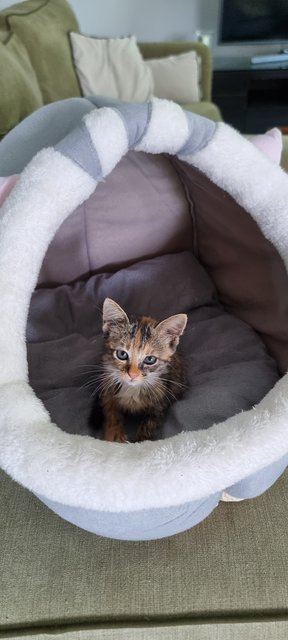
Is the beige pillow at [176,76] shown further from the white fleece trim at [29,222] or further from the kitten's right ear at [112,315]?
the kitten's right ear at [112,315]

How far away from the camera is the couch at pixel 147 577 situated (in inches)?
31.7

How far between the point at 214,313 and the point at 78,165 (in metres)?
0.58

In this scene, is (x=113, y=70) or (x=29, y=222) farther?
(x=113, y=70)

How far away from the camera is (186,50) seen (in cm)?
294

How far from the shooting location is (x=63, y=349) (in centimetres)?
122

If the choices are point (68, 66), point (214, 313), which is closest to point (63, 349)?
point (214, 313)

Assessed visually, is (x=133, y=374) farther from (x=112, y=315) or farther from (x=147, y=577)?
(x=147, y=577)

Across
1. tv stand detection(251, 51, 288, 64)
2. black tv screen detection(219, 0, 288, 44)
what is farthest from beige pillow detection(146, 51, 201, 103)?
tv stand detection(251, 51, 288, 64)

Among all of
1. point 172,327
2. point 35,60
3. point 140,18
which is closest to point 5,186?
point 172,327

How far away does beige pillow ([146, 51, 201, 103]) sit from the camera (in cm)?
276

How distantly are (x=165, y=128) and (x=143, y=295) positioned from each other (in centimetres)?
49

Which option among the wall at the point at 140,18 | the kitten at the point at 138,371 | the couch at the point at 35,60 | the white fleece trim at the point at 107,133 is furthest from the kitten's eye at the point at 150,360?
the wall at the point at 140,18

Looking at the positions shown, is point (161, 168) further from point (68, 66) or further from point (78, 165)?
point (68, 66)

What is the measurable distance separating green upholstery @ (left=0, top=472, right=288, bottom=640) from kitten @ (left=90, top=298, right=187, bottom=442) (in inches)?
8.8
